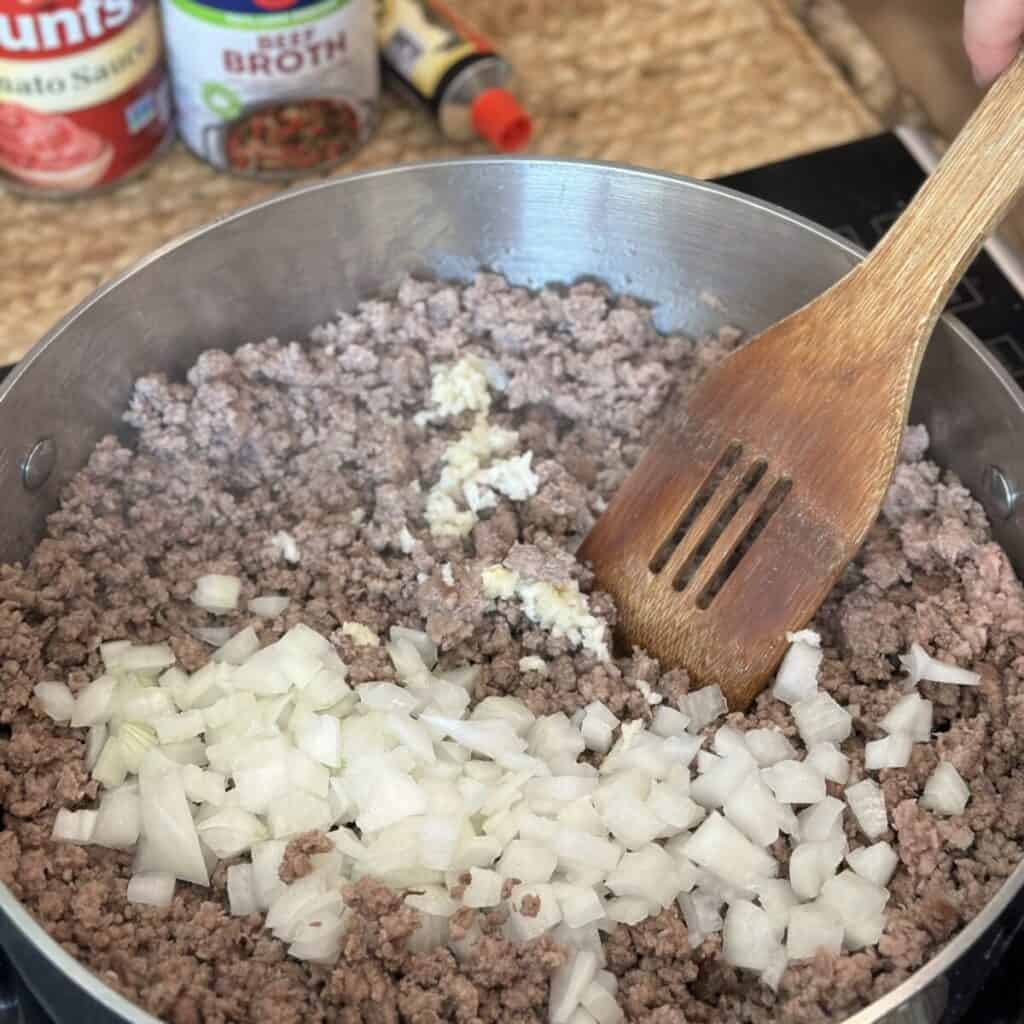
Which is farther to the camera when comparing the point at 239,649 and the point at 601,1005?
the point at 239,649

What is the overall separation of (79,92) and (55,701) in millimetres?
709

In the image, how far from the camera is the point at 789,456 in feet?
3.93

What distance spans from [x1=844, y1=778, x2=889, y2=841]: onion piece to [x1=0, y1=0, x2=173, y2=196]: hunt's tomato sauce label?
1052 mm

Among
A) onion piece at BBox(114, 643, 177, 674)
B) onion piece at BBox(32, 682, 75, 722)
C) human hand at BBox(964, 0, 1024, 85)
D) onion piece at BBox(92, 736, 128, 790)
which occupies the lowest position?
onion piece at BBox(92, 736, 128, 790)

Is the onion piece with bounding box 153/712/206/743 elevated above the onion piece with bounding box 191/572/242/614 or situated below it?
below

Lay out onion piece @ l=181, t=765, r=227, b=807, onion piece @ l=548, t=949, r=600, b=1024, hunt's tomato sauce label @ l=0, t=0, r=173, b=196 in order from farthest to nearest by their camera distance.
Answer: hunt's tomato sauce label @ l=0, t=0, r=173, b=196 < onion piece @ l=181, t=765, r=227, b=807 < onion piece @ l=548, t=949, r=600, b=1024

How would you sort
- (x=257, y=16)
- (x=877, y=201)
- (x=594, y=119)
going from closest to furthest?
(x=257, y=16) → (x=877, y=201) → (x=594, y=119)

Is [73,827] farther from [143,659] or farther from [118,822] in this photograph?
[143,659]

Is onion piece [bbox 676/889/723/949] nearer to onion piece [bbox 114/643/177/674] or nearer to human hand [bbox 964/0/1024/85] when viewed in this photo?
onion piece [bbox 114/643/177/674]

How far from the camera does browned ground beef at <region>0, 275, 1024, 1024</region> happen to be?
1.00 meters

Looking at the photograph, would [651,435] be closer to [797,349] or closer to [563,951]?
[797,349]

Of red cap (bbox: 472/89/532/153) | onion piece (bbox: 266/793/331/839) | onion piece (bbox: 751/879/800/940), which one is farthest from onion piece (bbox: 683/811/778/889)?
red cap (bbox: 472/89/532/153)

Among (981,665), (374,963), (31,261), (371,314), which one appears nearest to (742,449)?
(981,665)

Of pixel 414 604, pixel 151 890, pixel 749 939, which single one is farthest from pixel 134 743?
pixel 749 939
